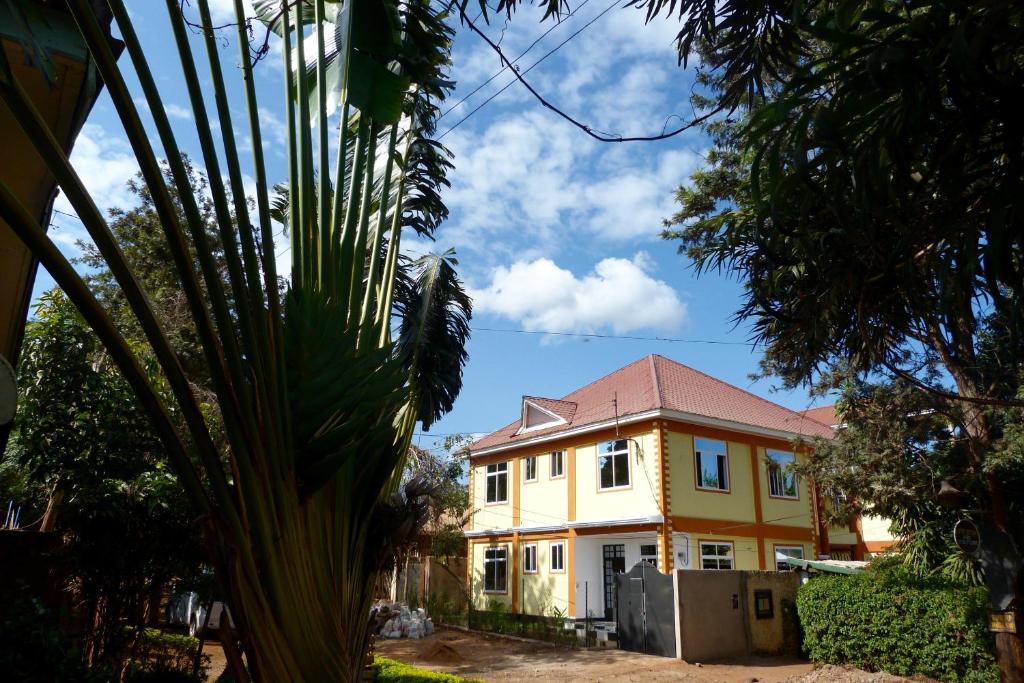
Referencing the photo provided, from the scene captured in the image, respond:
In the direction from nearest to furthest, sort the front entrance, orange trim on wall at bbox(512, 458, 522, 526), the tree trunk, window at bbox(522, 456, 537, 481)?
the tree trunk → the front entrance → window at bbox(522, 456, 537, 481) → orange trim on wall at bbox(512, 458, 522, 526)

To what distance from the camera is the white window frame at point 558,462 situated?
23.7 meters

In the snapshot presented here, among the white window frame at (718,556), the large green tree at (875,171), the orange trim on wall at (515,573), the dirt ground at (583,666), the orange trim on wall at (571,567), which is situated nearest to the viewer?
the large green tree at (875,171)

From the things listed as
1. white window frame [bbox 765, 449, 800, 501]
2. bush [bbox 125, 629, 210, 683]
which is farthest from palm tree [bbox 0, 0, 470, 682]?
white window frame [bbox 765, 449, 800, 501]

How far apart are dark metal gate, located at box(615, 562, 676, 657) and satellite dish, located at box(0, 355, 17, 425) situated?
13.8 m

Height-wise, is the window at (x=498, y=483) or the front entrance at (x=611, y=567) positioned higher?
the window at (x=498, y=483)

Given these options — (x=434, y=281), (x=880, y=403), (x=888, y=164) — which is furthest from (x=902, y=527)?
(x=888, y=164)

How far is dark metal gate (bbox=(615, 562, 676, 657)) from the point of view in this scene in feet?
51.3

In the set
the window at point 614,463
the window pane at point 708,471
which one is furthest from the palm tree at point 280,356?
the window pane at point 708,471

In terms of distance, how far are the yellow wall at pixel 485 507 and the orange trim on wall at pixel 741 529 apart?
285 inches

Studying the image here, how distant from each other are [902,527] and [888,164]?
37.2ft

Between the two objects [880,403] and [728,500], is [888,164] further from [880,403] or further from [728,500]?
[728,500]

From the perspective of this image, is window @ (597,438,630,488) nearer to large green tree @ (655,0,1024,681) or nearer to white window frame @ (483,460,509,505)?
white window frame @ (483,460,509,505)

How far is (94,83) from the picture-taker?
5.09 metres

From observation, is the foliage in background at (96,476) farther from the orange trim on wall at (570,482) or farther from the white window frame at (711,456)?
the white window frame at (711,456)
